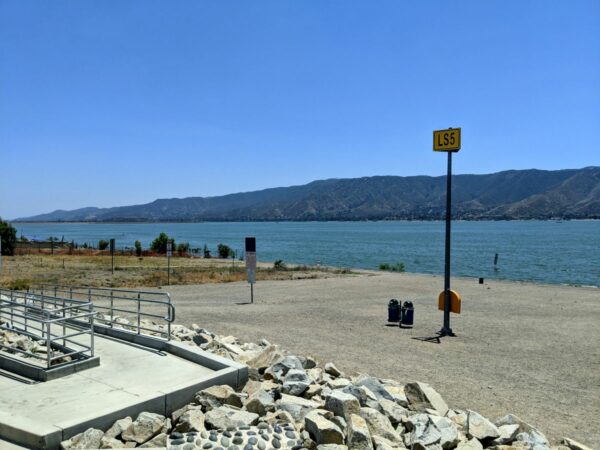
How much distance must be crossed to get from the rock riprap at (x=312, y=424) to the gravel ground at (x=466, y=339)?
1.33 metres

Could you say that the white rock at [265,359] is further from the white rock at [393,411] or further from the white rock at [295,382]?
the white rock at [393,411]

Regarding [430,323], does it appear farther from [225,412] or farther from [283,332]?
[225,412]

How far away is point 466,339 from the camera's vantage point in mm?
13555

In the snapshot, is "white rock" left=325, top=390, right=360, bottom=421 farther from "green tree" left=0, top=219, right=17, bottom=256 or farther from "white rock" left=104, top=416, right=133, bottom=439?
"green tree" left=0, top=219, right=17, bottom=256

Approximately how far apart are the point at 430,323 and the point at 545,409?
770cm

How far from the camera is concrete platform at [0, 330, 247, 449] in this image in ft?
17.9

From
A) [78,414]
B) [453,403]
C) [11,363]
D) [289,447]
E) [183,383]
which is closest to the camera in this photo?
[289,447]

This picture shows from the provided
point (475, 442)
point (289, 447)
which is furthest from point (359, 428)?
point (475, 442)

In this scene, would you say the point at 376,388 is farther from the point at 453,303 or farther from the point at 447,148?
the point at 447,148

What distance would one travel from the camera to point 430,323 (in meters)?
15.9

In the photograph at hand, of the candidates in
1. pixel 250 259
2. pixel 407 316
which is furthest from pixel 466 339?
pixel 250 259

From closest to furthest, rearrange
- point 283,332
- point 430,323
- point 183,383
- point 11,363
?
Result: point 183,383, point 11,363, point 283,332, point 430,323

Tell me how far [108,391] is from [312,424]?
2.76 m

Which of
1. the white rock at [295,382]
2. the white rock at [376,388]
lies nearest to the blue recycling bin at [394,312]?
the white rock at [376,388]
